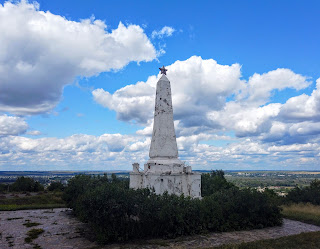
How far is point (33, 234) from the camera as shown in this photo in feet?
42.9

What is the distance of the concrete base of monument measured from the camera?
48.9ft

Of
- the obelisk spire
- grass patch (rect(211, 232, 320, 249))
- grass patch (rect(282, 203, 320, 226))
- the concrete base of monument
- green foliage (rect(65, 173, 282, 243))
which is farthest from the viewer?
grass patch (rect(282, 203, 320, 226))

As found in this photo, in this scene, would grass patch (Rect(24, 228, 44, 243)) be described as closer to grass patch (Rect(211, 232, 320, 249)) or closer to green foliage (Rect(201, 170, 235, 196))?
grass patch (Rect(211, 232, 320, 249))

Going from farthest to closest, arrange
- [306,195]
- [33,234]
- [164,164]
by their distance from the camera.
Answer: [306,195] → [164,164] → [33,234]

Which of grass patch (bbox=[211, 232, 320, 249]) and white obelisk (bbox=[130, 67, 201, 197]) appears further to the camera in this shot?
white obelisk (bbox=[130, 67, 201, 197])

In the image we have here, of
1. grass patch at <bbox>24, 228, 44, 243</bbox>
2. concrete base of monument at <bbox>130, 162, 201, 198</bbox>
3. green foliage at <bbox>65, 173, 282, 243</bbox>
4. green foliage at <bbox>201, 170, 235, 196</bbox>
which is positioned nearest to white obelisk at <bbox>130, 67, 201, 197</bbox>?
concrete base of monument at <bbox>130, 162, 201, 198</bbox>

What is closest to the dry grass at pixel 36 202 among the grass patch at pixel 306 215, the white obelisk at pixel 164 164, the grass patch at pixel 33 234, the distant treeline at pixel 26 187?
the distant treeline at pixel 26 187

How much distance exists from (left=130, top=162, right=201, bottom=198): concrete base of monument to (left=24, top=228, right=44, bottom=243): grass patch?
5255mm

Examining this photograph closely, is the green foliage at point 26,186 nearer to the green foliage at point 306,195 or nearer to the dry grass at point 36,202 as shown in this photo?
the dry grass at point 36,202

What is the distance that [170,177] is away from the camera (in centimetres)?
1509

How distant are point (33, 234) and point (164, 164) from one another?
7.21 metres

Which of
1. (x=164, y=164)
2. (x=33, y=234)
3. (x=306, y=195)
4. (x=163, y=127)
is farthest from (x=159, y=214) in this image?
(x=306, y=195)

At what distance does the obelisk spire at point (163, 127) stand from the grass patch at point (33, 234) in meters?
6.83

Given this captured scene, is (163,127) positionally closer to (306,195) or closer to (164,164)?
(164,164)
